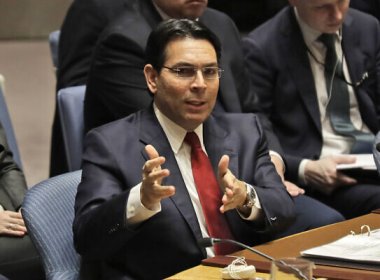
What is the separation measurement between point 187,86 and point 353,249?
772mm

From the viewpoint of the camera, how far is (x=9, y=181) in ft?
13.2

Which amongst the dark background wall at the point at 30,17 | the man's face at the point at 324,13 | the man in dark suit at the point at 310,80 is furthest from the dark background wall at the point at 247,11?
the man's face at the point at 324,13

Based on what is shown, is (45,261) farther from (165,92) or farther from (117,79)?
(117,79)

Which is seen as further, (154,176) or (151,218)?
(151,218)

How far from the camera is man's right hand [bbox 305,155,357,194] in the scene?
4246 millimetres

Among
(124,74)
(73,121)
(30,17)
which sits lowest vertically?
(30,17)

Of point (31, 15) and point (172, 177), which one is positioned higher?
point (172, 177)

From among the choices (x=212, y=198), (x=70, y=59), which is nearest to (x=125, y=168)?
(x=212, y=198)

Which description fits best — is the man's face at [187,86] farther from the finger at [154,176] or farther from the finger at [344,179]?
the finger at [344,179]

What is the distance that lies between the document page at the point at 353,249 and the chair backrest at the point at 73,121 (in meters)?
1.63

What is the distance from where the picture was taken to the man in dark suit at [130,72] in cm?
402

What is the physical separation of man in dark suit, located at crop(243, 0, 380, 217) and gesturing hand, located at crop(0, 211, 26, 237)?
45.1 inches

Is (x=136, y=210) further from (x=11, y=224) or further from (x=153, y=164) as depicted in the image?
(x=11, y=224)

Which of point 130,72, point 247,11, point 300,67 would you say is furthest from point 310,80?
point 247,11
